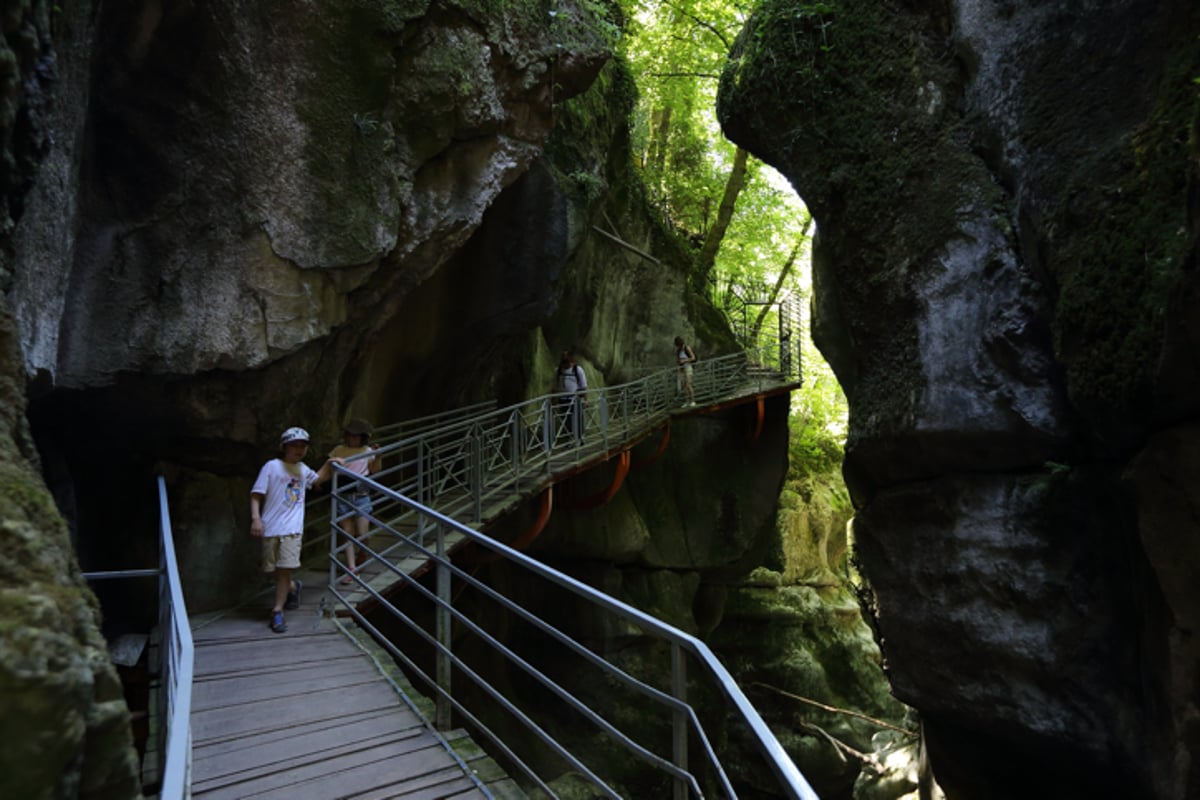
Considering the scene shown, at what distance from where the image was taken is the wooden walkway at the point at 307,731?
3.30 metres

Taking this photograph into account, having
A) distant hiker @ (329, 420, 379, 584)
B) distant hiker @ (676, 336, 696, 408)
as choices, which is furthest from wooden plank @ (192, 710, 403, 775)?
distant hiker @ (676, 336, 696, 408)

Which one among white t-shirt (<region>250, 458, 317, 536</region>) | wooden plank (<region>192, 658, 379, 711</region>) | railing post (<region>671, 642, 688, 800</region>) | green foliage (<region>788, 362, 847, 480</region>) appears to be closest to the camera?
railing post (<region>671, 642, 688, 800</region>)

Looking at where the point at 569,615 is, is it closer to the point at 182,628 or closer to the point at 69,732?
the point at 182,628

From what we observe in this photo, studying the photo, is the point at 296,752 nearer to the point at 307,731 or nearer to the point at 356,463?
the point at 307,731

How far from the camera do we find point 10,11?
3.09m

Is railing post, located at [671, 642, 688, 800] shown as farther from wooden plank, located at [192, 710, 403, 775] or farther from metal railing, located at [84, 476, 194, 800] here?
wooden plank, located at [192, 710, 403, 775]

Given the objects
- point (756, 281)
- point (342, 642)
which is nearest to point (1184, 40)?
point (342, 642)

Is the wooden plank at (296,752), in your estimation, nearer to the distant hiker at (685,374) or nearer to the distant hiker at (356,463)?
the distant hiker at (356,463)

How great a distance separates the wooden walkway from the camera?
3299 mm

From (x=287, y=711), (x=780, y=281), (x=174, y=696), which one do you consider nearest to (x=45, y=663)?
(x=174, y=696)

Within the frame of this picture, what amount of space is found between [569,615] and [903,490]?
7.50 metres

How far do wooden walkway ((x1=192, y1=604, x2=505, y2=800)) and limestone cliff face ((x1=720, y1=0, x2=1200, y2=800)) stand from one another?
16.2 ft

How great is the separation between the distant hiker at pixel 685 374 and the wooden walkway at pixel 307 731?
10.1 metres

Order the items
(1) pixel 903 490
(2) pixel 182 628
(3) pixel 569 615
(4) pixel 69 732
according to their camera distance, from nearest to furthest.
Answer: (4) pixel 69 732 → (2) pixel 182 628 → (1) pixel 903 490 → (3) pixel 569 615
